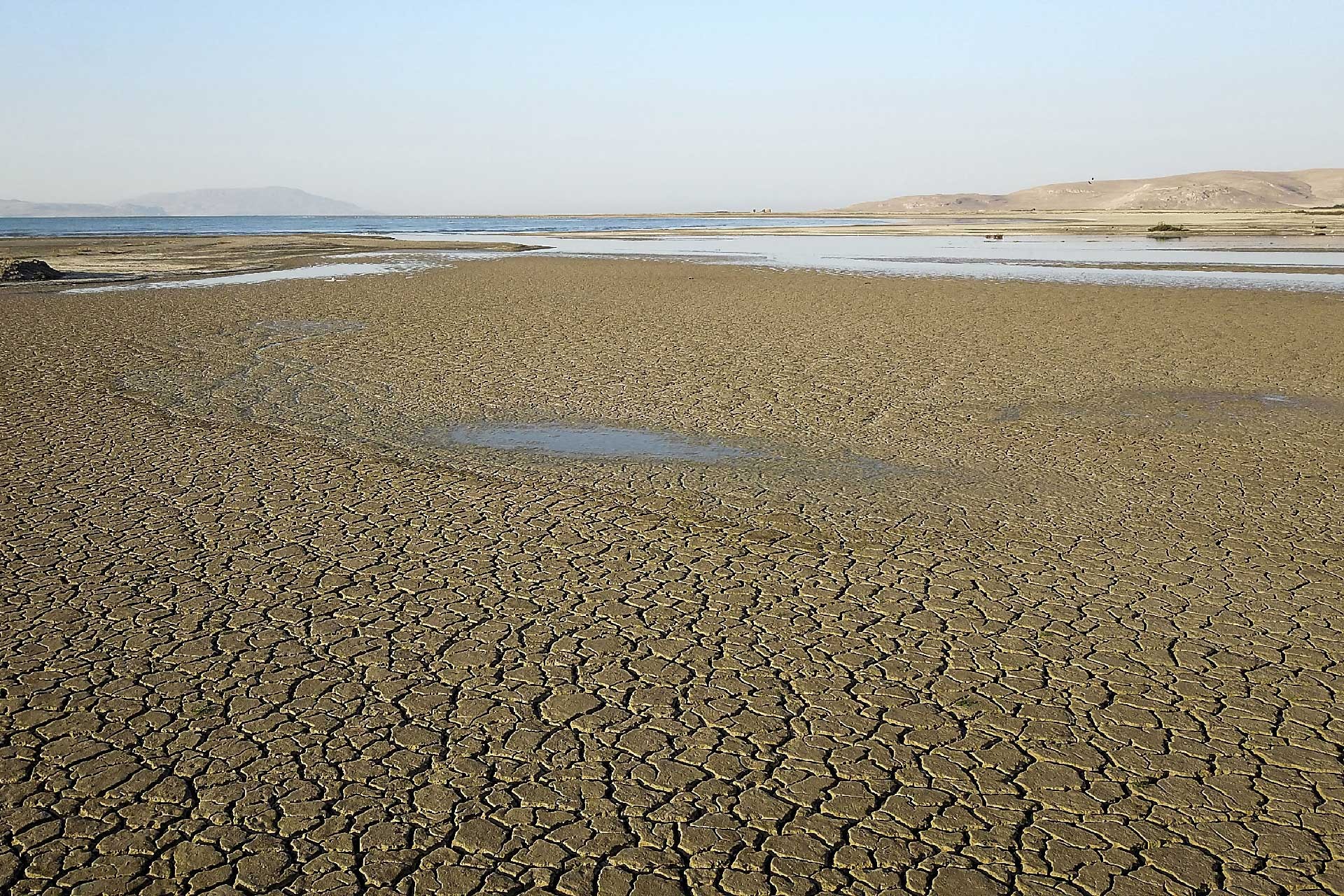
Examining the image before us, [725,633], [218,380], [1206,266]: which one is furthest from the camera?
[1206,266]

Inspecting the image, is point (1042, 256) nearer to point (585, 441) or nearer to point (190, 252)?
point (585, 441)

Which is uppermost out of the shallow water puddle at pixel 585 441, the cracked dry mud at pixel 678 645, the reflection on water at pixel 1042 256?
the reflection on water at pixel 1042 256

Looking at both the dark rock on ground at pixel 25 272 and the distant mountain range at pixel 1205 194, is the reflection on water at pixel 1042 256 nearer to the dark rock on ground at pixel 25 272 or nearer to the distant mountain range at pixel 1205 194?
the dark rock on ground at pixel 25 272

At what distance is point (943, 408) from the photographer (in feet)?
37.3

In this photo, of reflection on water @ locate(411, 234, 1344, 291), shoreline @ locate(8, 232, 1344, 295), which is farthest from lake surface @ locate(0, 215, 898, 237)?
reflection on water @ locate(411, 234, 1344, 291)

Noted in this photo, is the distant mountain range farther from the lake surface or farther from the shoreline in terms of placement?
the shoreline

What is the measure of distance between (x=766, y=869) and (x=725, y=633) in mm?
2023

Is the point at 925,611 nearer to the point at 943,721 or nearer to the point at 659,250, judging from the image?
the point at 943,721

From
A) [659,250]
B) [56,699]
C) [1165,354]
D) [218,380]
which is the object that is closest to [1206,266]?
[1165,354]

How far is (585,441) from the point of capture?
998cm

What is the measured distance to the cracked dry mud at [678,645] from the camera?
3.73 metres

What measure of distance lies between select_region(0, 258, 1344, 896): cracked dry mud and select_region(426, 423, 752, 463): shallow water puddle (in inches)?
9.6

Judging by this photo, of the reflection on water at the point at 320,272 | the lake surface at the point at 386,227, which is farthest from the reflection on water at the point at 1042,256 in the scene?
the lake surface at the point at 386,227

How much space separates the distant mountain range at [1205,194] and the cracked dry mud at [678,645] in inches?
4677
